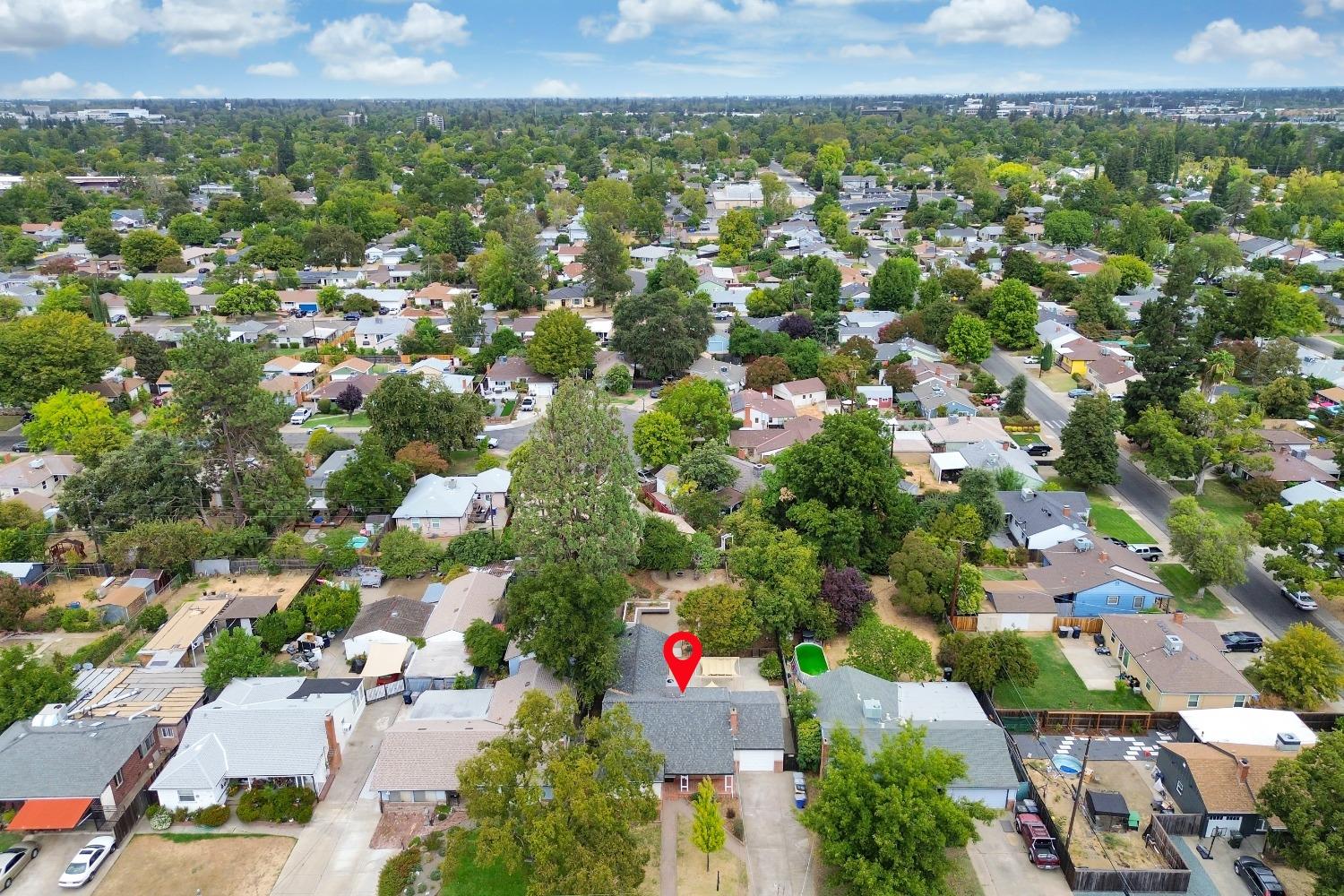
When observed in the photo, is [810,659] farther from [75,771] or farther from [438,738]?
[75,771]

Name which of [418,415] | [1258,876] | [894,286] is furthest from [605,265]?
[1258,876]

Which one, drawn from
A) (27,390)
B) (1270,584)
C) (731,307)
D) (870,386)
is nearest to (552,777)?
(1270,584)

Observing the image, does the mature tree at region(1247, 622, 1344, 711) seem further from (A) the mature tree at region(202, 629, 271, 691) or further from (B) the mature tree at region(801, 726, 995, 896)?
(A) the mature tree at region(202, 629, 271, 691)

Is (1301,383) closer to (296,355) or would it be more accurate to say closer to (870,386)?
(870,386)

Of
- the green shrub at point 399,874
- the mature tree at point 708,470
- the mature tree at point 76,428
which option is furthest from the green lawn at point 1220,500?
the mature tree at point 76,428

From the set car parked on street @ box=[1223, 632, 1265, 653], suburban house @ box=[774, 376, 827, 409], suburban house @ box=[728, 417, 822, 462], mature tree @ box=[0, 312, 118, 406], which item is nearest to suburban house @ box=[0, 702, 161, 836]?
suburban house @ box=[728, 417, 822, 462]

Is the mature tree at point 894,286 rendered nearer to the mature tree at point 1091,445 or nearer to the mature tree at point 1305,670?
the mature tree at point 1091,445
